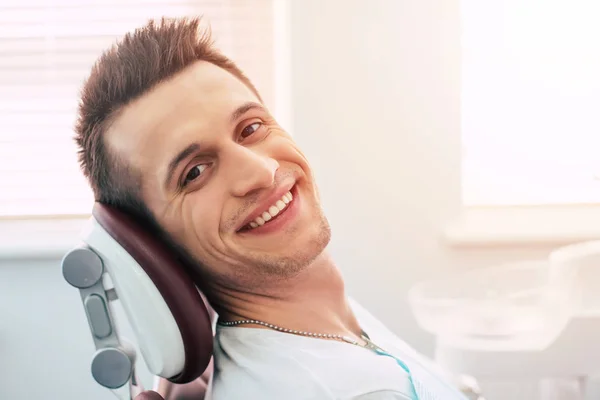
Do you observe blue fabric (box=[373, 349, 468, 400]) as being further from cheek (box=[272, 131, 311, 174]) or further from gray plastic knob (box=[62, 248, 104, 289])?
gray plastic knob (box=[62, 248, 104, 289])

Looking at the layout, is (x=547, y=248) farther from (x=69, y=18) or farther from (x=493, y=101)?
(x=69, y=18)

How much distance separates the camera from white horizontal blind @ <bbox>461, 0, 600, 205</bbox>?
178 cm

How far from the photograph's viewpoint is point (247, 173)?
32.5 inches

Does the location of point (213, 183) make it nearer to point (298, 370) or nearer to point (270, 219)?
point (270, 219)

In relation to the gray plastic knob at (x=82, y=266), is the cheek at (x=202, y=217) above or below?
above

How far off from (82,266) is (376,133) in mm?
1012

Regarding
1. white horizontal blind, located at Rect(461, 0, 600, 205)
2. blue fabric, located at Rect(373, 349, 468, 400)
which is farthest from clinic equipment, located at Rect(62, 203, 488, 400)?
white horizontal blind, located at Rect(461, 0, 600, 205)

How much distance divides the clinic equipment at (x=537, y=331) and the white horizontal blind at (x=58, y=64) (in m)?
0.81

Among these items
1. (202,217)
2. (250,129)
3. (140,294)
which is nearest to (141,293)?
(140,294)

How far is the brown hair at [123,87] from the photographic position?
2.77 ft

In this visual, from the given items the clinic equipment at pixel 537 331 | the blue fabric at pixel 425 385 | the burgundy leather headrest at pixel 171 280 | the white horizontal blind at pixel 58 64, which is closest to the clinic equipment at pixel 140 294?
the burgundy leather headrest at pixel 171 280

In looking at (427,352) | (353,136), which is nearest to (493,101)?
(353,136)

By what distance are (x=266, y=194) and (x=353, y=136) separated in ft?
2.89

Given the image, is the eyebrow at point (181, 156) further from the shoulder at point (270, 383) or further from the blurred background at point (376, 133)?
the blurred background at point (376, 133)
